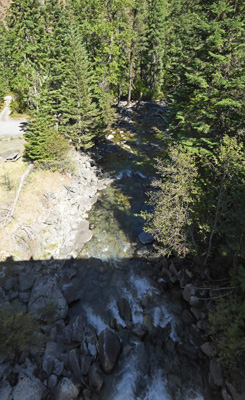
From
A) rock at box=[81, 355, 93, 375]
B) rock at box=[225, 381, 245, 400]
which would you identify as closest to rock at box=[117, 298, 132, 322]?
rock at box=[81, 355, 93, 375]

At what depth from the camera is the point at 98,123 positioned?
24.5 metres

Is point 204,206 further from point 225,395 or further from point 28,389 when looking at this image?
point 28,389

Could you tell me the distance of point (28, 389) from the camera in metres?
7.69

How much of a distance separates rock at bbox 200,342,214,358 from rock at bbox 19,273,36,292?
9193 millimetres

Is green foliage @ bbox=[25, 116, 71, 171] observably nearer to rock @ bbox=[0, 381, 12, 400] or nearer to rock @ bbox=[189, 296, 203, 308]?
rock @ bbox=[0, 381, 12, 400]

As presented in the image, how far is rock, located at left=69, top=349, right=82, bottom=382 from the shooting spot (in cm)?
852

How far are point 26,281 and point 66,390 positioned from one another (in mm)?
5835

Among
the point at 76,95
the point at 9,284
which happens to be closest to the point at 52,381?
the point at 9,284

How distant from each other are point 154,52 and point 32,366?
4848cm

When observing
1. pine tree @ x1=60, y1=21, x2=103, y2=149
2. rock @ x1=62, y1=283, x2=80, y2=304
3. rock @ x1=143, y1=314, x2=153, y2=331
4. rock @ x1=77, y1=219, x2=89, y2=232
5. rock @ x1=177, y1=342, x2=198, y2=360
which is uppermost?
pine tree @ x1=60, y1=21, x2=103, y2=149

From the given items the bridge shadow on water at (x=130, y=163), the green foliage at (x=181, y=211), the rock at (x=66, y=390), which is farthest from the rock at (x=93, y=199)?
the rock at (x=66, y=390)

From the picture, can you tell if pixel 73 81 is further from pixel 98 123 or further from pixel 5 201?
pixel 5 201

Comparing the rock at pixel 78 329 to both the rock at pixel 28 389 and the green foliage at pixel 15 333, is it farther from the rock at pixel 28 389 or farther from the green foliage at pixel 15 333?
the rock at pixel 28 389

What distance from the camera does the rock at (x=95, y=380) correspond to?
27.5 feet
